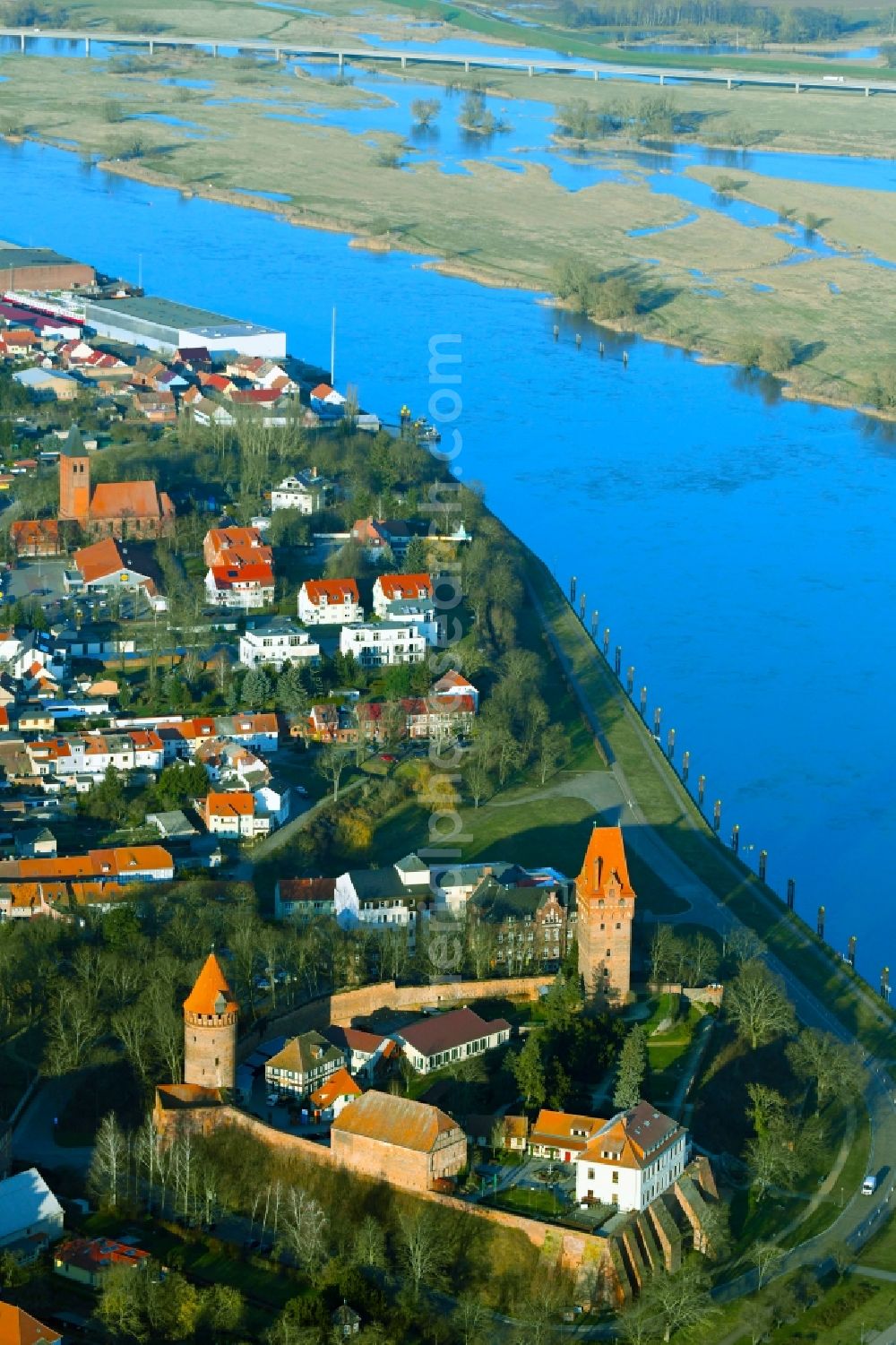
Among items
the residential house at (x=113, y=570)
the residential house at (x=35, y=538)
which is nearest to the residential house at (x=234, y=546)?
the residential house at (x=113, y=570)

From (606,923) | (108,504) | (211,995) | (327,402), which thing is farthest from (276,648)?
(327,402)

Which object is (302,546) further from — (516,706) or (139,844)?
(139,844)

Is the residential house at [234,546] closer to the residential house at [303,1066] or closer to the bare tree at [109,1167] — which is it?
the residential house at [303,1066]

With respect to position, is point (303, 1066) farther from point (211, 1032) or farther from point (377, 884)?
point (377, 884)

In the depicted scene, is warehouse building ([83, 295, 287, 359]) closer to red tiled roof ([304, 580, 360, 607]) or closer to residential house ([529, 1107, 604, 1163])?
red tiled roof ([304, 580, 360, 607])

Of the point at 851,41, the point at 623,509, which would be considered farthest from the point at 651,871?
the point at 851,41

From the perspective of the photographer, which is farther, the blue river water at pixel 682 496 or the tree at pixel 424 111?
the tree at pixel 424 111

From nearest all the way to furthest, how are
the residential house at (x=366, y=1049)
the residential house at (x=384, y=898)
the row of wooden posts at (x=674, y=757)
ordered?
the residential house at (x=366, y=1049) → the residential house at (x=384, y=898) → the row of wooden posts at (x=674, y=757)
